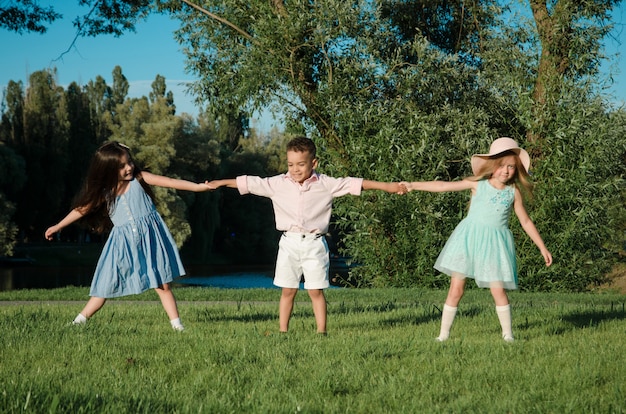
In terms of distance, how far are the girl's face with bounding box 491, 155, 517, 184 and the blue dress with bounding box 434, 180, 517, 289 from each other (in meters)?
0.10

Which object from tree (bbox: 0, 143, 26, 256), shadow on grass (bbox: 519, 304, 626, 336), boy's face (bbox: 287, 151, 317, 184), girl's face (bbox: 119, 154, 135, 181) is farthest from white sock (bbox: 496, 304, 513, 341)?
tree (bbox: 0, 143, 26, 256)

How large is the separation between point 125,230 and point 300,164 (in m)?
1.99

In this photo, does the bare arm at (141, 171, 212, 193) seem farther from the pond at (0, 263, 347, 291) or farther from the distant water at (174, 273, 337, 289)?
the pond at (0, 263, 347, 291)

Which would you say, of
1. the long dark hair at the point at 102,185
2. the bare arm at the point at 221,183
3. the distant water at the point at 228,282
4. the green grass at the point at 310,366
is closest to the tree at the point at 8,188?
the distant water at the point at 228,282

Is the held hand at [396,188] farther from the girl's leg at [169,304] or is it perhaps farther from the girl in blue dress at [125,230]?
the girl's leg at [169,304]

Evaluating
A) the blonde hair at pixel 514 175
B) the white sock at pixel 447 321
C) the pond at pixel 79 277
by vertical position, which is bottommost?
the pond at pixel 79 277

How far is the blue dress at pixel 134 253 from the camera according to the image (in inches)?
291

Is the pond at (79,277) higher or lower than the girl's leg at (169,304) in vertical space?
lower

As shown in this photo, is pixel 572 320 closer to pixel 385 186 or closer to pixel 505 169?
pixel 505 169

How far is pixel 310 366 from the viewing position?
5.20m

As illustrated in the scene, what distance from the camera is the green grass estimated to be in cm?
412

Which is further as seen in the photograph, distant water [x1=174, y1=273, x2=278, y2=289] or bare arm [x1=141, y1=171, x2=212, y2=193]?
distant water [x1=174, y1=273, x2=278, y2=289]

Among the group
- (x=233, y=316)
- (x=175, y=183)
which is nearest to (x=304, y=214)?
(x=175, y=183)

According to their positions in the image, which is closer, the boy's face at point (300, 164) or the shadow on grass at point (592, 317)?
the boy's face at point (300, 164)
